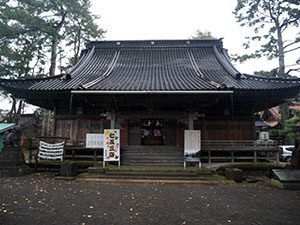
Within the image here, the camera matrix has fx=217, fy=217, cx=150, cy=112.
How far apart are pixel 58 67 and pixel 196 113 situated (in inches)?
953

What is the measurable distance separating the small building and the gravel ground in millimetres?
3907

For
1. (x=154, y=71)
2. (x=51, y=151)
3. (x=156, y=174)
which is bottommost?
(x=156, y=174)

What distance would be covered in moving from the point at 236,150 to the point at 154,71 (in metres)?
6.84

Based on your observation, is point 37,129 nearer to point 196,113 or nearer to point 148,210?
point 196,113

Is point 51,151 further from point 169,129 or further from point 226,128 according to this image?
point 226,128

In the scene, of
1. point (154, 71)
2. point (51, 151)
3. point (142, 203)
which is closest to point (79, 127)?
point (51, 151)

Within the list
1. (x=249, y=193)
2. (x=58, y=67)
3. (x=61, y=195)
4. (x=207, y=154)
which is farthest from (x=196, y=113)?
(x=58, y=67)

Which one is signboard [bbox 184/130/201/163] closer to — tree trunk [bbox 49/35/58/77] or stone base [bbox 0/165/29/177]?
stone base [bbox 0/165/29/177]

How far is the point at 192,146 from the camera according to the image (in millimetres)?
10453

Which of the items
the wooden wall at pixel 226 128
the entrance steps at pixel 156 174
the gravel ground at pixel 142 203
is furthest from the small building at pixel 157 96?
the gravel ground at pixel 142 203

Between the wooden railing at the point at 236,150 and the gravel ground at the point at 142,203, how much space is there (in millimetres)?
2572

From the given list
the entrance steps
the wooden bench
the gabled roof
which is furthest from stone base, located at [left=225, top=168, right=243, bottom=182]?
the wooden bench

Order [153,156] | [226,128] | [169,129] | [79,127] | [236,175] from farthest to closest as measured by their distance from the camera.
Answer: [169,129]
[79,127]
[226,128]
[153,156]
[236,175]

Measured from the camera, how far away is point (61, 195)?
6.80m
